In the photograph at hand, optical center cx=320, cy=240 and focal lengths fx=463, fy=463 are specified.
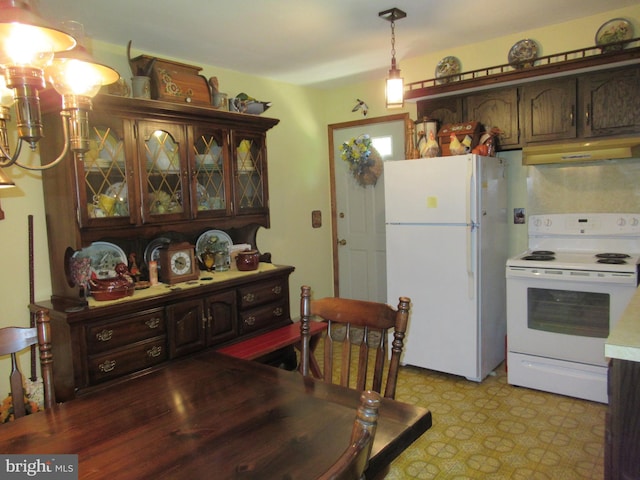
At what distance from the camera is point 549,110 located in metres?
3.30

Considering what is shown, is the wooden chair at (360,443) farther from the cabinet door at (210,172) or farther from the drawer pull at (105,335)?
the cabinet door at (210,172)

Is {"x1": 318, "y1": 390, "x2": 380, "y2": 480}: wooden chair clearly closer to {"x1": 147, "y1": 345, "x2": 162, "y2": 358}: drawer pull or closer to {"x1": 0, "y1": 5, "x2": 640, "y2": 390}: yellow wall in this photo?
{"x1": 147, "y1": 345, "x2": 162, "y2": 358}: drawer pull

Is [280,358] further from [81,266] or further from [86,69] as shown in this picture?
[86,69]

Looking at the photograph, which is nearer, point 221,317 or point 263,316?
point 221,317

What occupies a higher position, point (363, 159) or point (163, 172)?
point (363, 159)

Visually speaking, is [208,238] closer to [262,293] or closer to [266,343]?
[262,293]

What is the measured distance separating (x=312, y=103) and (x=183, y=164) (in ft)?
6.91

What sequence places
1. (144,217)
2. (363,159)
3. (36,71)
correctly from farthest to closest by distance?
(363,159)
(144,217)
(36,71)

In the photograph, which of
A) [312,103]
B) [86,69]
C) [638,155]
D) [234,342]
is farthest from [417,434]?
[312,103]

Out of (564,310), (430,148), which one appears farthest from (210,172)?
(564,310)

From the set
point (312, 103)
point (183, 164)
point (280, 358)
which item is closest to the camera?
point (183, 164)

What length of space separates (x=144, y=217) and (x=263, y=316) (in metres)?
1.13

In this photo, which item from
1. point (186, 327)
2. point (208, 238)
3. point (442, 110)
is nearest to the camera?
point (186, 327)

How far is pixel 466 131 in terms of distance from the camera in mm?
3482
